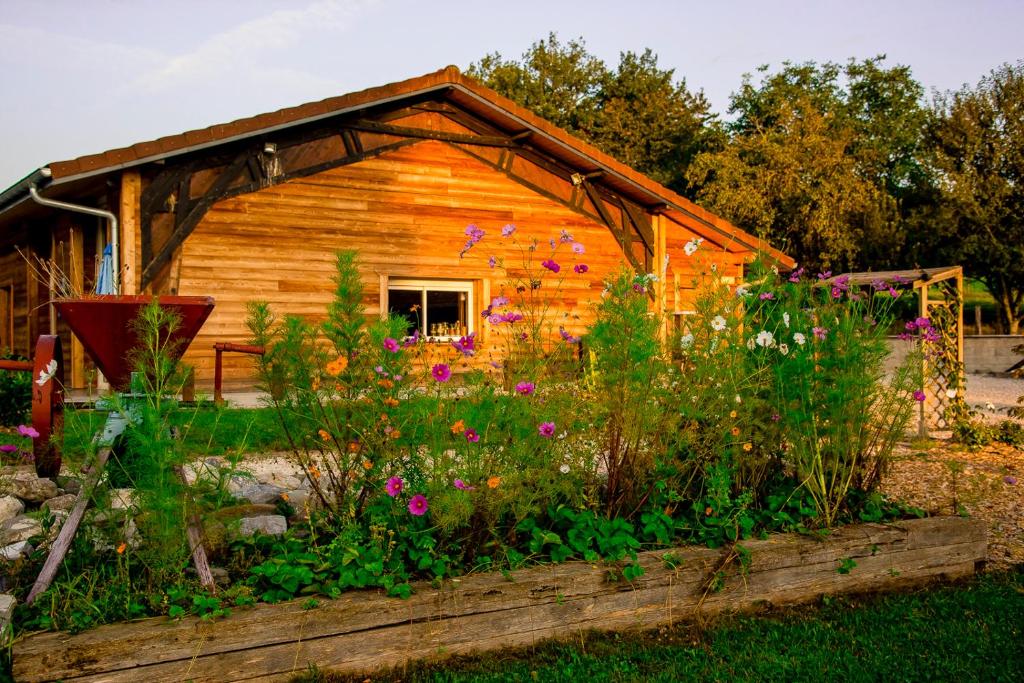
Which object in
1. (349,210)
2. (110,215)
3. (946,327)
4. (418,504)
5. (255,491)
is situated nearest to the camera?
(418,504)

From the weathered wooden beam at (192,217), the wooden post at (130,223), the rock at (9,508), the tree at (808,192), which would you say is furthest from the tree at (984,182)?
the rock at (9,508)

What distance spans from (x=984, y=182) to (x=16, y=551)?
2736cm

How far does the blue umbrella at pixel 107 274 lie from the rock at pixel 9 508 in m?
5.86

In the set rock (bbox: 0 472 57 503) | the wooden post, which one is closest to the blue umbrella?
the wooden post

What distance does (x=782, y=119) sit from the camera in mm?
27828

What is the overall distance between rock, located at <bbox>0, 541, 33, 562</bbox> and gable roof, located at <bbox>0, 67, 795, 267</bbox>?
18.1ft

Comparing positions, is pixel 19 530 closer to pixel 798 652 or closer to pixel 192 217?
pixel 798 652

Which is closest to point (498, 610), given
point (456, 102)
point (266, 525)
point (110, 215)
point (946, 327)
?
point (266, 525)

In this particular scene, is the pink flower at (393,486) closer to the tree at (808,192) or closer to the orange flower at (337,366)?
the orange flower at (337,366)

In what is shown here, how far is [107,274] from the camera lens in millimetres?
9250

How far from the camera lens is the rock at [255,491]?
158 inches

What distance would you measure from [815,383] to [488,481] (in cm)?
177

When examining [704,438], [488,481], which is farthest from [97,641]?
[704,438]

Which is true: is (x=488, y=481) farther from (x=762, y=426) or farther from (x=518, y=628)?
(x=762, y=426)
